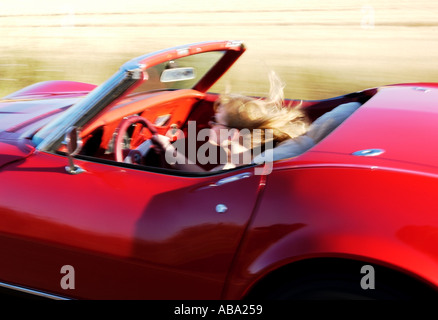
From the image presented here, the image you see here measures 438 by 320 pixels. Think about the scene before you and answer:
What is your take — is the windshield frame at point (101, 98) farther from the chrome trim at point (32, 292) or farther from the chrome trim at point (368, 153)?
the chrome trim at point (368, 153)

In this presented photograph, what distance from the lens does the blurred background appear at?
7160mm

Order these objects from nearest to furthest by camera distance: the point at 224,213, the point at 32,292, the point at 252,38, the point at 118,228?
the point at 224,213
the point at 118,228
the point at 32,292
the point at 252,38

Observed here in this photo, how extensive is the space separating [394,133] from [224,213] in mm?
779

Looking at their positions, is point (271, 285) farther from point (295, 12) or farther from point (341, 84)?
point (295, 12)

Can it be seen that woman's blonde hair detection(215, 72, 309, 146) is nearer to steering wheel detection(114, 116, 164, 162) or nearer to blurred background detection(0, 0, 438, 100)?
steering wheel detection(114, 116, 164, 162)

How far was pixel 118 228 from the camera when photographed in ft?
6.81

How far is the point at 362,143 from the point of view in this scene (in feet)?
6.83

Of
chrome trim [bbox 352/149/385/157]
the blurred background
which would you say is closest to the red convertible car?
chrome trim [bbox 352/149/385/157]

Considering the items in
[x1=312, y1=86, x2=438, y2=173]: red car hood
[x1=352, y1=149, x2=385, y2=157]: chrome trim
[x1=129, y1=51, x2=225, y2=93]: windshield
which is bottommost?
[x1=352, y1=149, x2=385, y2=157]: chrome trim

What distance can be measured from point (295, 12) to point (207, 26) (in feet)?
6.16

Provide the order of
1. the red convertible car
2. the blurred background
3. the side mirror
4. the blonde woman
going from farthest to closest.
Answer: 1. the blurred background
2. the blonde woman
3. the side mirror
4. the red convertible car

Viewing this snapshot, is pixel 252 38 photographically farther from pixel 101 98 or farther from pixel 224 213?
pixel 224 213

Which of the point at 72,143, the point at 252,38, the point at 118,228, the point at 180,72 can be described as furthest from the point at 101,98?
the point at 252,38
